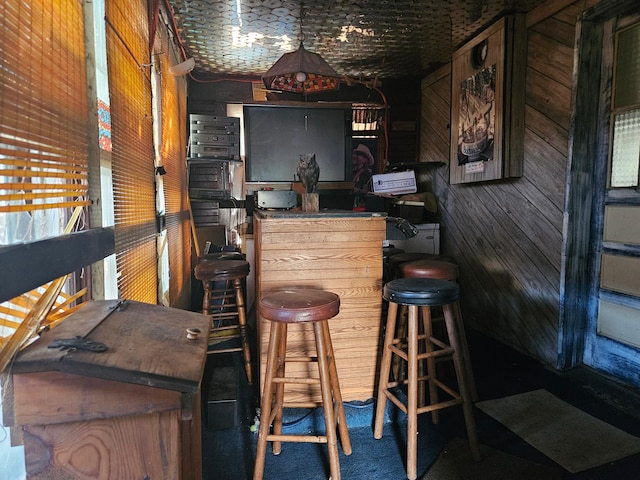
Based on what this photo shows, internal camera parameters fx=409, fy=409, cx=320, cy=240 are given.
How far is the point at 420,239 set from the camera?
436 cm

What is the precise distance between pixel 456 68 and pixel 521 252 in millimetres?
1936

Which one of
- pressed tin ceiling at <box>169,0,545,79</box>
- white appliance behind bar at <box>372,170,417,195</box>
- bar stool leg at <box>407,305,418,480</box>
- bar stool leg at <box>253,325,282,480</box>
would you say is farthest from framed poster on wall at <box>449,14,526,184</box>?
bar stool leg at <box>253,325,282,480</box>

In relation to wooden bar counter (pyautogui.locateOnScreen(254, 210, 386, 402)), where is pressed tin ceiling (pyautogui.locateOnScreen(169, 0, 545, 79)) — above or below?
→ above

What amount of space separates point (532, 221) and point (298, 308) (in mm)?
2304

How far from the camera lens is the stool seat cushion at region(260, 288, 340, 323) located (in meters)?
1.67

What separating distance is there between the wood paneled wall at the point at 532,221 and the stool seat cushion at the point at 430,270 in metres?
1.03

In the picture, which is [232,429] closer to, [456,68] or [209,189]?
[209,189]

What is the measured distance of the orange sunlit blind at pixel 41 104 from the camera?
92cm

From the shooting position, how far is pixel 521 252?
328 centimetres

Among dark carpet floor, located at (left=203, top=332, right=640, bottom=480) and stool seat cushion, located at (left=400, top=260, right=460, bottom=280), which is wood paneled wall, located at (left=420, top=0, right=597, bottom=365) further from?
stool seat cushion, located at (left=400, top=260, right=460, bottom=280)

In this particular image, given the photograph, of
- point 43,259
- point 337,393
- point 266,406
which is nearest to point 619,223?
point 337,393

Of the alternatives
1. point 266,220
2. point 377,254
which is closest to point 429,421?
point 377,254

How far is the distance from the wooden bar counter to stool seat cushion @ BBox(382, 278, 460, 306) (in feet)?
1.23

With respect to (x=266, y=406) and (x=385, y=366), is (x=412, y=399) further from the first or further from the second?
(x=266, y=406)
